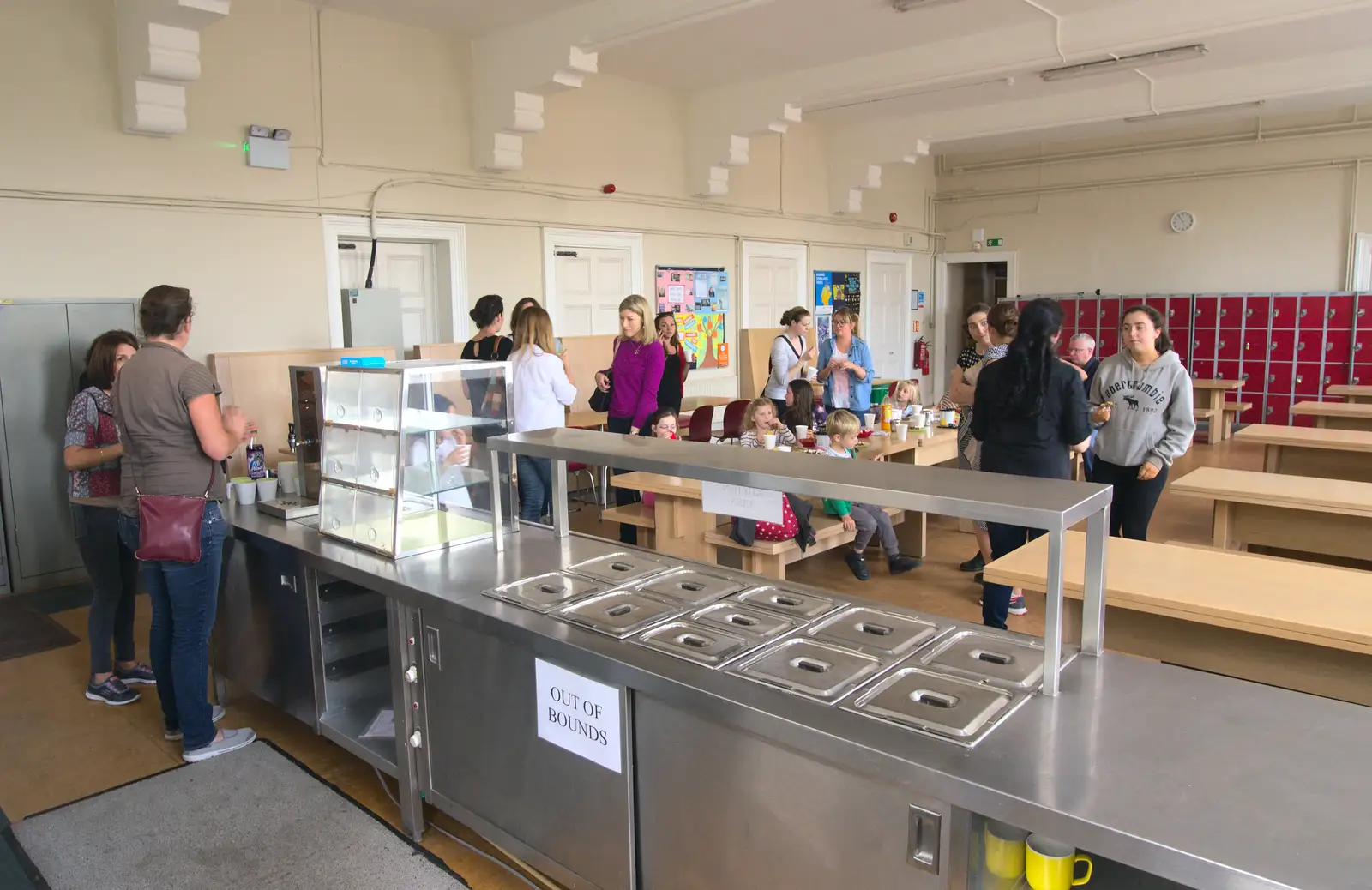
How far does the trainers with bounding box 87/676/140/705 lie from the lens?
3.48 m

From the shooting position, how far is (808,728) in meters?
1.52

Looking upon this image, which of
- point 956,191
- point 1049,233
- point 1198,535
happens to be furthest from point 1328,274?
point 1198,535

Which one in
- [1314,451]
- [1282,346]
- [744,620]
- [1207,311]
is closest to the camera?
[744,620]

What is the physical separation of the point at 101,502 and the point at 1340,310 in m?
11.1

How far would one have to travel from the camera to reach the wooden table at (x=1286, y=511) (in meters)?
3.65

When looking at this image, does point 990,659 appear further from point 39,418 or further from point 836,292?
point 836,292

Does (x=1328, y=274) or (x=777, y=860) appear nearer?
(x=777, y=860)

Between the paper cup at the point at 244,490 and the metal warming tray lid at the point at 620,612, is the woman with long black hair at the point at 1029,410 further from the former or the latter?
the paper cup at the point at 244,490

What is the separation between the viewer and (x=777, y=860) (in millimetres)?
1642

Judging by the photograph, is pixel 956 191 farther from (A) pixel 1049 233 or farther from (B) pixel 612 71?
(B) pixel 612 71

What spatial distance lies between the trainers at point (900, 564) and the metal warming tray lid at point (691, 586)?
286cm

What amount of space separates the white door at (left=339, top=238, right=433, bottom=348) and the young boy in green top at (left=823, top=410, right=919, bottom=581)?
3.17m

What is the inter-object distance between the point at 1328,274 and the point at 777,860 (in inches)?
426

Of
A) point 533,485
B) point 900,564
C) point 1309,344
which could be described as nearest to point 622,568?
point 533,485
